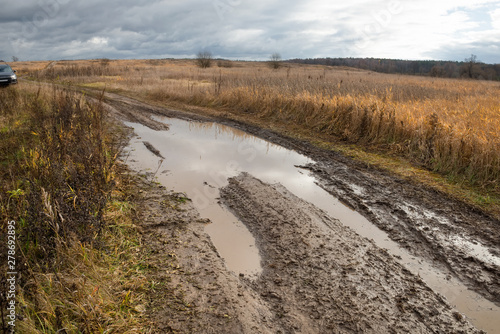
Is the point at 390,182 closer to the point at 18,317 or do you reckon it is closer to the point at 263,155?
the point at 263,155

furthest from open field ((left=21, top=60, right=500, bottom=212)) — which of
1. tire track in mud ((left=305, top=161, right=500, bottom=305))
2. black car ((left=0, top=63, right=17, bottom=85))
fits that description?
black car ((left=0, top=63, right=17, bottom=85))

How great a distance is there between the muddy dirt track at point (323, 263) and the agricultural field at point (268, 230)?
0.02 m

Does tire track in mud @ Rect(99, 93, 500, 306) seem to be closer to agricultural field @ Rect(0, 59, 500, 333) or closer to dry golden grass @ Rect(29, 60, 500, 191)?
agricultural field @ Rect(0, 59, 500, 333)

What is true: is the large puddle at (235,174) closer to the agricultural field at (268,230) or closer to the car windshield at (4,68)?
the agricultural field at (268,230)

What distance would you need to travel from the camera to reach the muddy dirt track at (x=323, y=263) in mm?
2570

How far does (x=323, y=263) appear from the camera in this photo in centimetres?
328

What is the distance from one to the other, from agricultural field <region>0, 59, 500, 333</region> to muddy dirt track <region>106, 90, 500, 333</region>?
16mm

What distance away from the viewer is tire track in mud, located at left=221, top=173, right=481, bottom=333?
2564mm

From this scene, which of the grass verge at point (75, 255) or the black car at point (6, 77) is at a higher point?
the black car at point (6, 77)

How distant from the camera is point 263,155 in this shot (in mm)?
7344

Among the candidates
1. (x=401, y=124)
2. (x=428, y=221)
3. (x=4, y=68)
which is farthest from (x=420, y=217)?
(x=4, y=68)

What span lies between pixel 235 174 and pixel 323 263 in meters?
3.02

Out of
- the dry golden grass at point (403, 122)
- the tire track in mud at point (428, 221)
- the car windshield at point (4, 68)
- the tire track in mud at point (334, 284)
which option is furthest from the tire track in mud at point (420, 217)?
the car windshield at point (4, 68)

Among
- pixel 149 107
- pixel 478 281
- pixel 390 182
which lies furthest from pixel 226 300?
pixel 149 107
